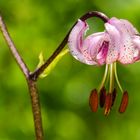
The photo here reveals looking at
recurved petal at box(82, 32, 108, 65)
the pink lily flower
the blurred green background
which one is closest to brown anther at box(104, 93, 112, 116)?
the pink lily flower

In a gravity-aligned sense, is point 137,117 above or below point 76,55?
below

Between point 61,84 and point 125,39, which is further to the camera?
point 61,84

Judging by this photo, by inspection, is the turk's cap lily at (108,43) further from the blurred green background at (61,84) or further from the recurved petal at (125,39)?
the blurred green background at (61,84)

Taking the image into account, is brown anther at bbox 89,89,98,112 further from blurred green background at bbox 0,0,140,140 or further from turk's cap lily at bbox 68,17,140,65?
blurred green background at bbox 0,0,140,140

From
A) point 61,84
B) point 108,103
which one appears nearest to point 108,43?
point 108,103

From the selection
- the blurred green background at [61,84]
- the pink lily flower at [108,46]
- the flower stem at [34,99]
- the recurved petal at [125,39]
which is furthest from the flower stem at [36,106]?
the blurred green background at [61,84]

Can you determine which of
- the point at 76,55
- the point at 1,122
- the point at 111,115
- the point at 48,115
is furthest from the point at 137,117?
the point at 76,55

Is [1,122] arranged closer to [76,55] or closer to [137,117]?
[137,117]

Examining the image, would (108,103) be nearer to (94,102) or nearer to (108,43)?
(94,102)
